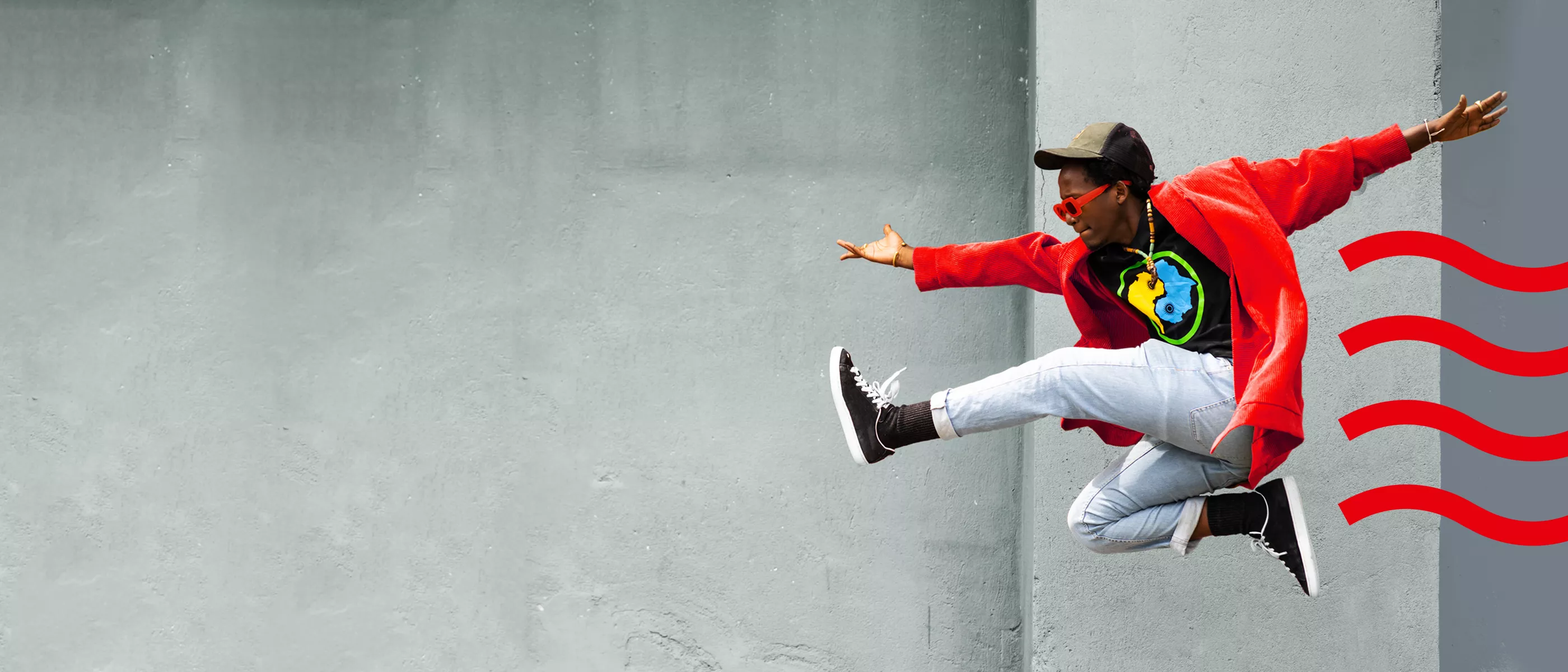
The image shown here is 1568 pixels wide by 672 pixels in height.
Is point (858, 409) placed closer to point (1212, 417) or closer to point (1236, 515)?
point (1212, 417)

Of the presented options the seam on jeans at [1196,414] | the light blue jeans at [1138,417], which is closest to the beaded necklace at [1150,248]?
the light blue jeans at [1138,417]

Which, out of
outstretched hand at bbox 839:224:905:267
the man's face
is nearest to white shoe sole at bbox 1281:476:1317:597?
the man's face

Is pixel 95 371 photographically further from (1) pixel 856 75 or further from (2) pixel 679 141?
(1) pixel 856 75

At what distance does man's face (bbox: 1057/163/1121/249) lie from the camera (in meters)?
2.50

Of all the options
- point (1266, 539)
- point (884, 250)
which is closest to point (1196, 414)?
point (1266, 539)

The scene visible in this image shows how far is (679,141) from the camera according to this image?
3.74 metres

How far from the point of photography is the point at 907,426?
2572 millimetres

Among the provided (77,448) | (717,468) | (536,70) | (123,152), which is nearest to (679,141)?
(536,70)

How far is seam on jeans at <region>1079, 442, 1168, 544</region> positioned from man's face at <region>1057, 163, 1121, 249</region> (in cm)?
48

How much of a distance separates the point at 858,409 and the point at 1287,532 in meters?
0.95

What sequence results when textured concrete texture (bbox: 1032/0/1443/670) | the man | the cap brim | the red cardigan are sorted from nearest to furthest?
the red cardigan < the man < the cap brim < textured concrete texture (bbox: 1032/0/1443/670)

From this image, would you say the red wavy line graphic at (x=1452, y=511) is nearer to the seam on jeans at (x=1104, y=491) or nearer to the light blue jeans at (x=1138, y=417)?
the light blue jeans at (x=1138, y=417)

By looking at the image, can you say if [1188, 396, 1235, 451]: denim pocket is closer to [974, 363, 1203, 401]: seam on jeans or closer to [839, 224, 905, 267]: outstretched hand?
[974, 363, 1203, 401]: seam on jeans

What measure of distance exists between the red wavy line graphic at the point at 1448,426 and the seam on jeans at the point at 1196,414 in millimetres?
849
